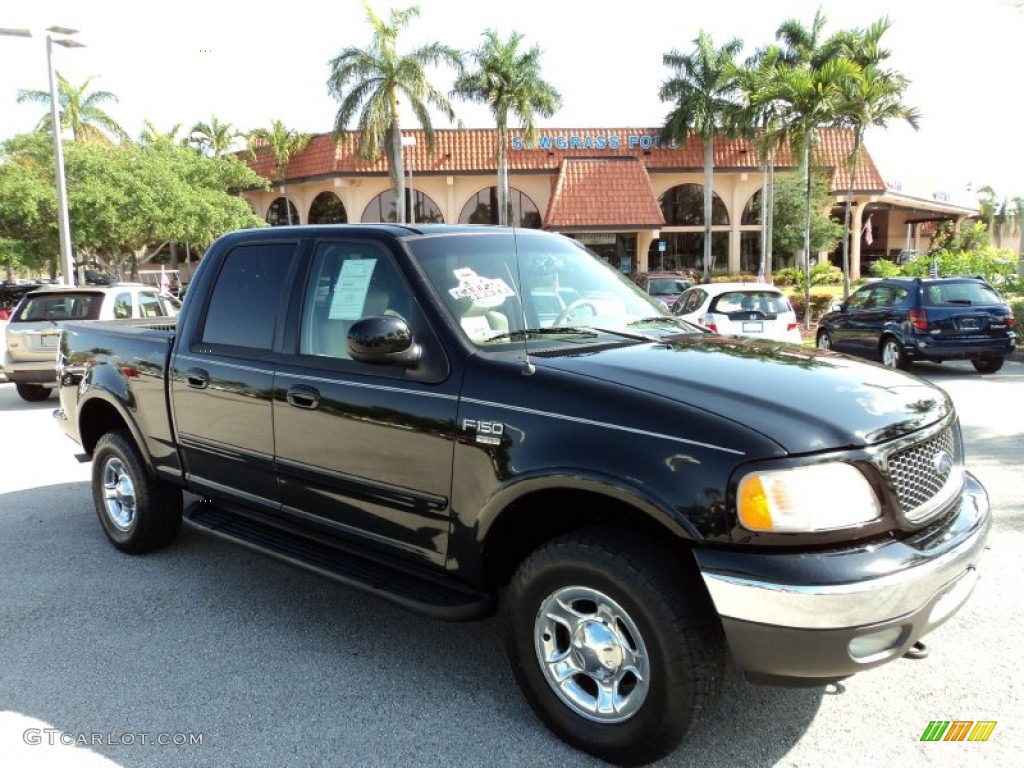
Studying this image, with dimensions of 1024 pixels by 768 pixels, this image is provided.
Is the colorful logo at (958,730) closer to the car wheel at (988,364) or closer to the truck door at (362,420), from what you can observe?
Answer: the truck door at (362,420)

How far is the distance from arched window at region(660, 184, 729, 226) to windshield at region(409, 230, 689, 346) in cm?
3920

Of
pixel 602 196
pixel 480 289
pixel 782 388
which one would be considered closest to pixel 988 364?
pixel 782 388

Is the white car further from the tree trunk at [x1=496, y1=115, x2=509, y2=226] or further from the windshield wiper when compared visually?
the tree trunk at [x1=496, y1=115, x2=509, y2=226]

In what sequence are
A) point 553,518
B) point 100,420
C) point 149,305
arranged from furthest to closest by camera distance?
point 149,305
point 100,420
point 553,518

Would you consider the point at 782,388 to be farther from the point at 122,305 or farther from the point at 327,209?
the point at 327,209

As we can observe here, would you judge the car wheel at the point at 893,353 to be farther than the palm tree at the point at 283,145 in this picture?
No

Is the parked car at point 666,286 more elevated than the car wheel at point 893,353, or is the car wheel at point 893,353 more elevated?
the parked car at point 666,286

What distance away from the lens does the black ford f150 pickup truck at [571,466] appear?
97.0 inches

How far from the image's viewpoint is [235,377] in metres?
4.08

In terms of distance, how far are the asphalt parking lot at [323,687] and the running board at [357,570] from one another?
471 mm

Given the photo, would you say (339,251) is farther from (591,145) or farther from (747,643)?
(591,145)

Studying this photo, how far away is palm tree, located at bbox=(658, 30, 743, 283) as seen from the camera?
1431 inches

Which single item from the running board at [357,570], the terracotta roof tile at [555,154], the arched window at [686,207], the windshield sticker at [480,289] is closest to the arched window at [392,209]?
the terracotta roof tile at [555,154]

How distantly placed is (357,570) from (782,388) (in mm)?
1968
